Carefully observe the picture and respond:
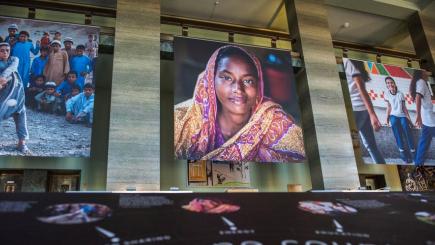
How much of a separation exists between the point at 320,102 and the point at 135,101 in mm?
3662

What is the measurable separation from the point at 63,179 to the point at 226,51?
5.18 metres

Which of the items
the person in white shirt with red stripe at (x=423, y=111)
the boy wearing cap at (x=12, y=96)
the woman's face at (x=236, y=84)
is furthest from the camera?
the person in white shirt with red stripe at (x=423, y=111)

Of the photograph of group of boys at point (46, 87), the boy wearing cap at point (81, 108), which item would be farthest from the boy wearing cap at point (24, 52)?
the boy wearing cap at point (81, 108)

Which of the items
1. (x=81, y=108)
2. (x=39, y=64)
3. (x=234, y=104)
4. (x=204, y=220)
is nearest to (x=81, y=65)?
(x=39, y=64)

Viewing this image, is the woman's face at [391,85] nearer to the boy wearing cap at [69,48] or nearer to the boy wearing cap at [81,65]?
the boy wearing cap at [81,65]

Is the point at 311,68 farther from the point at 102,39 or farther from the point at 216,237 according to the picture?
the point at 216,237

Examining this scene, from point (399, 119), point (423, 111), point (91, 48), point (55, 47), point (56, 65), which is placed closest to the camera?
point (56, 65)

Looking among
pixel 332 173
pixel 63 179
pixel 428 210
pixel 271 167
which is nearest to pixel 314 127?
pixel 332 173

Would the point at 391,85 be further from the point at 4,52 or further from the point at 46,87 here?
the point at 4,52

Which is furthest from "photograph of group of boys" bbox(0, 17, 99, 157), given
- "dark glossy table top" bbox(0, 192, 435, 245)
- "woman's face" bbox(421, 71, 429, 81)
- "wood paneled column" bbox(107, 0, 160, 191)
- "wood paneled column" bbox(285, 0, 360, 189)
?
"woman's face" bbox(421, 71, 429, 81)

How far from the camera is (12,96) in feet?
18.3

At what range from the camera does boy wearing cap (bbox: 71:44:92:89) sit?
6.02 m

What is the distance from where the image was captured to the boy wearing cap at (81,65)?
237 inches

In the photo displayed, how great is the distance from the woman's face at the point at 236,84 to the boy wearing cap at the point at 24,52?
320cm
